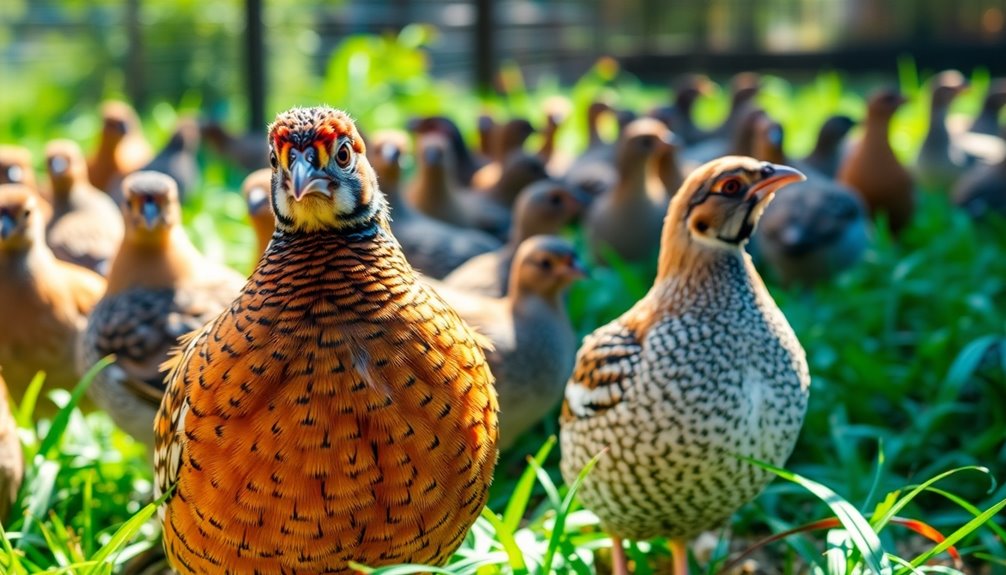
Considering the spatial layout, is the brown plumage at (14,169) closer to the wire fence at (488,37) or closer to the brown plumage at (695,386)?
the wire fence at (488,37)

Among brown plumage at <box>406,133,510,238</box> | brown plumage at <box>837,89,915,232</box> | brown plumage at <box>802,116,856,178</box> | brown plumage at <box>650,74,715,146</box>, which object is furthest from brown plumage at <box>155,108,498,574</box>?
brown plumage at <box>650,74,715,146</box>

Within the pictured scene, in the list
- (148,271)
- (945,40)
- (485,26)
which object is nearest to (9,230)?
(148,271)

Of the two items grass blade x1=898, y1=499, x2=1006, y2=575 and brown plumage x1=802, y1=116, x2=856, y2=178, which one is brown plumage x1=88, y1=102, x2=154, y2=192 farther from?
grass blade x1=898, y1=499, x2=1006, y2=575

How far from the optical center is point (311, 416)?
2471 mm

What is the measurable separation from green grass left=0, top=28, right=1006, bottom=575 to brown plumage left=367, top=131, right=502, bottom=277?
0.61 m

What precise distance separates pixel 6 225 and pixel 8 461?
4.71 ft

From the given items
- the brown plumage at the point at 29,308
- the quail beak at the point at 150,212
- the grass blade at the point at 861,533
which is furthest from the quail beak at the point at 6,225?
the grass blade at the point at 861,533

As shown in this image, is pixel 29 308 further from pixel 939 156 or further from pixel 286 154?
pixel 939 156

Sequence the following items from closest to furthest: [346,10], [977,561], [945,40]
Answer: [977,561], [346,10], [945,40]

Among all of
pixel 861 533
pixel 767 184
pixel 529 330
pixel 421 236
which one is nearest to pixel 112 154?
pixel 421 236

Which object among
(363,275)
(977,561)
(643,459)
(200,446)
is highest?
(363,275)

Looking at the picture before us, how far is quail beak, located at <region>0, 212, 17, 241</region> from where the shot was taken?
4.41 meters

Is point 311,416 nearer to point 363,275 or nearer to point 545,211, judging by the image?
point 363,275

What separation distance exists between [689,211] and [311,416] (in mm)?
1417
